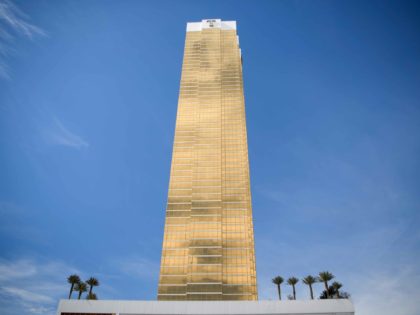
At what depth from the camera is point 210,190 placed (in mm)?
134875

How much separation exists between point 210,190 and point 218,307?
65876mm

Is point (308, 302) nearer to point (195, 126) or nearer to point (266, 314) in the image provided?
point (266, 314)

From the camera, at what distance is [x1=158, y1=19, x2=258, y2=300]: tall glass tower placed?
119 meters

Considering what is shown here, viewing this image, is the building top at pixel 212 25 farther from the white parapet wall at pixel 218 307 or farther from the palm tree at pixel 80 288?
the white parapet wall at pixel 218 307

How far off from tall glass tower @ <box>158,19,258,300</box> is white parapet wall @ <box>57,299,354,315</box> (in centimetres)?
4470

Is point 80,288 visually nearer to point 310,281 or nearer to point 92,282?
point 92,282

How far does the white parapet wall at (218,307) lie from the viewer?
7162 centimetres

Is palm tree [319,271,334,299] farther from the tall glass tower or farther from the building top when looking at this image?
the building top

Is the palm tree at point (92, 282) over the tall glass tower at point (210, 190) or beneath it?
beneath

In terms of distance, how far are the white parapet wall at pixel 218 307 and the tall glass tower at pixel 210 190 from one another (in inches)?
1760

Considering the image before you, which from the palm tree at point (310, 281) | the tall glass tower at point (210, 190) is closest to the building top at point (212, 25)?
the tall glass tower at point (210, 190)

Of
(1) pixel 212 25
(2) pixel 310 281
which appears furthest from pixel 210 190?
(1) pixel 212 25

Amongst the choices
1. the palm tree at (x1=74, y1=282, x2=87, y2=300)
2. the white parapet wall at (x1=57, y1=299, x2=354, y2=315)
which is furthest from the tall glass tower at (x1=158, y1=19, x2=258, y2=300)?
the white parapet wall at (x1=57, y1=299, x2=354, y2=315)

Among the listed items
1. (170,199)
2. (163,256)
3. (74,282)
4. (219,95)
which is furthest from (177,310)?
(219,95)
